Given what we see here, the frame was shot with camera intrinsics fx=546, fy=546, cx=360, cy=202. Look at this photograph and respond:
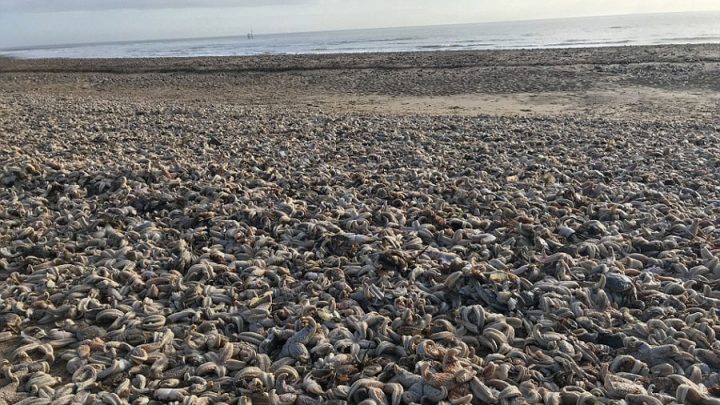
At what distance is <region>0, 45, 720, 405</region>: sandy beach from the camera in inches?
141

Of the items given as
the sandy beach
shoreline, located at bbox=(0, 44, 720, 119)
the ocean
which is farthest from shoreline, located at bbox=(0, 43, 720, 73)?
the sandy beach

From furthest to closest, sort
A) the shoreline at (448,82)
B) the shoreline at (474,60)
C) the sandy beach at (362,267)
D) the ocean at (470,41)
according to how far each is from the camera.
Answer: the ocean at (470,41), the shoreline at (474,60), the shoreline at (448,82), the sandy beach at (362,267)

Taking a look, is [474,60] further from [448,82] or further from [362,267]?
[362,267]

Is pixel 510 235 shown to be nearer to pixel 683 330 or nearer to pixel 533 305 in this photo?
pixel 533 305

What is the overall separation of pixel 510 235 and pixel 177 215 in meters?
3.80

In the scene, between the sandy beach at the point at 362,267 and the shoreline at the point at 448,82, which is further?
the shoreline at the point at 448,82

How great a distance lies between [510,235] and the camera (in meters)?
5.63

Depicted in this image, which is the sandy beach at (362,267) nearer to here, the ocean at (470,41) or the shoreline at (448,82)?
the shoreline at (448,82)

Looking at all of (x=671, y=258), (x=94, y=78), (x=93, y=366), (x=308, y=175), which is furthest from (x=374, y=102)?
(x=94, y=78)

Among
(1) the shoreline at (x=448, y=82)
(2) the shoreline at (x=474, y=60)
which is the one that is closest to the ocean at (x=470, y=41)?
(2) the shoreline at (x=474, y=60)

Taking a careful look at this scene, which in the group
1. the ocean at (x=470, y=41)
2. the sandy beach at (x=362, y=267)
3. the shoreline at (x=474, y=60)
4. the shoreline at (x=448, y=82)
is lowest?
the sandy beach at (x=362, y=267)

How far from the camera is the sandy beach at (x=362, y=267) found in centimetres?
359

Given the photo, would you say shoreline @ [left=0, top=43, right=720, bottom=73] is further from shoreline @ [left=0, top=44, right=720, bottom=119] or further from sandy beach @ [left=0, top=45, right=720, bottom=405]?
sandy beach @ [left=0, top=45, right=720, bottom=405]

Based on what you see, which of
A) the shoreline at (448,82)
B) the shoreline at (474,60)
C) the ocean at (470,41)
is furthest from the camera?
the ocean at (470,41)
